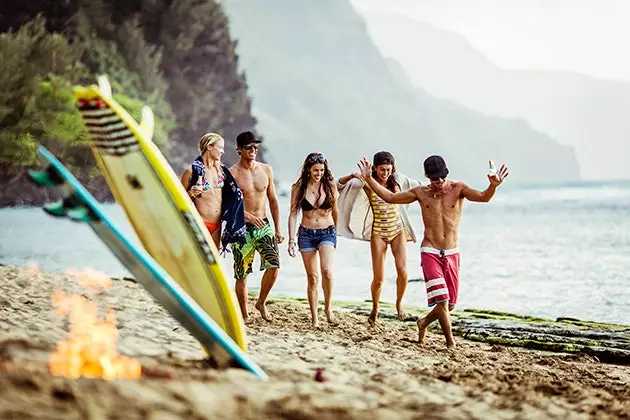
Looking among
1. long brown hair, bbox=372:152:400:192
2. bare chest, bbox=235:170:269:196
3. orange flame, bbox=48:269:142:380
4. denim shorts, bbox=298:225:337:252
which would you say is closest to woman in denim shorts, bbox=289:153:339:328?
denim shorts, bbox=298:225:337:252

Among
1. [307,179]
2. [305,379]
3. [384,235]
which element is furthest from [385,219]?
[305,379]

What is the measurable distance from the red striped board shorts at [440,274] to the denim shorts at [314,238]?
101 cm

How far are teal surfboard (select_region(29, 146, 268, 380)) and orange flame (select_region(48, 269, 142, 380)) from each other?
312 millimetres

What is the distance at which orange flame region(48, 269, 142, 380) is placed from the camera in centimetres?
298

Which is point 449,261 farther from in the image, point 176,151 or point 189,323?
point 176,151

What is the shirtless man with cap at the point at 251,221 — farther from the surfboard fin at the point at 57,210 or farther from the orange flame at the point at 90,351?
the surfboard fin at the point at 57,210

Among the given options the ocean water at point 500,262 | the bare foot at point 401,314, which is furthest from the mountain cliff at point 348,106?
the bare foot at point 401,314

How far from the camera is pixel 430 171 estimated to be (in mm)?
5188

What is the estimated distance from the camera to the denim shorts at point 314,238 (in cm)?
611

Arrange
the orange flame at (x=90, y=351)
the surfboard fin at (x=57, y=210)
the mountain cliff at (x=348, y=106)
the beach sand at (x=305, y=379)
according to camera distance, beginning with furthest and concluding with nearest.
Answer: the mountain cliff at (x=348, y=106) < the surfboard fin at (x=57, y=210) < the orange flame at (x=90, y=351) < the beach sand at (x=305, y=379)

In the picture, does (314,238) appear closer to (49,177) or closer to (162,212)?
(162,212)

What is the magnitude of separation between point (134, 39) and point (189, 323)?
3405 cm

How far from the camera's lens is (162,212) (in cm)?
389

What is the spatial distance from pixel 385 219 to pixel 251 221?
1.22 metres
